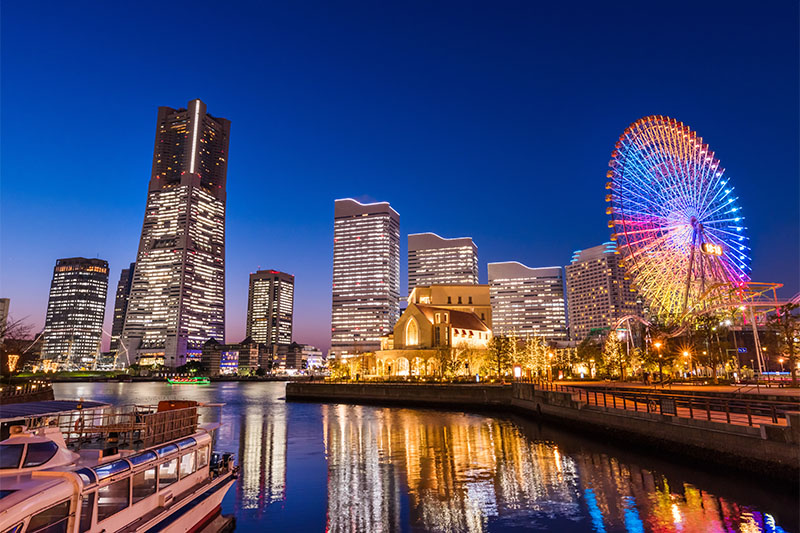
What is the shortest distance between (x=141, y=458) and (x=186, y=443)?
11.8 feet

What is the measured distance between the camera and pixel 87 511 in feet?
41.2

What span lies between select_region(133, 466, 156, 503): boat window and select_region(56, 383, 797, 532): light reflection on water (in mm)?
6576

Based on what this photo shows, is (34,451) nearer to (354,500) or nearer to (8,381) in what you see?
(354,500)

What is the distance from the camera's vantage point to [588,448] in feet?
121

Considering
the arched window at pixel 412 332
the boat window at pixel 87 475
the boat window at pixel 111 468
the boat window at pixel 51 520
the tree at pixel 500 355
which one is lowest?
the boat window at pixel 51 520

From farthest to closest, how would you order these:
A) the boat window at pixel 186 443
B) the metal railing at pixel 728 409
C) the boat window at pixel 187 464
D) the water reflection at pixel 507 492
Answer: the metal railing at pixel 728 409
the water reflection at pixel 507 492
the boat window at pixel 187 464
the boat window at pixel 186 443

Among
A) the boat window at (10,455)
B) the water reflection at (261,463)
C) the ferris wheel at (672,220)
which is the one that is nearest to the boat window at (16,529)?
the boat window at (10,455)

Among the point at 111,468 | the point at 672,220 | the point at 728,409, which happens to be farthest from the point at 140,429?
the point at 672,220

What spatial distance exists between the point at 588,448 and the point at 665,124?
47.2m

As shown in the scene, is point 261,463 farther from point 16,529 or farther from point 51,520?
point 16,529

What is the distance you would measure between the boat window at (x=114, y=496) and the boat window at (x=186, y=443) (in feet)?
12.1

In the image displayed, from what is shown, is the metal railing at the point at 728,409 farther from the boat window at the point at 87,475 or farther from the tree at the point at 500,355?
the tree at the point at 500,355

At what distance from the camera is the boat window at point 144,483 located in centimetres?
1577

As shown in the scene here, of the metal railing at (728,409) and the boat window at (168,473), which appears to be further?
the metal railing at (728,409)
